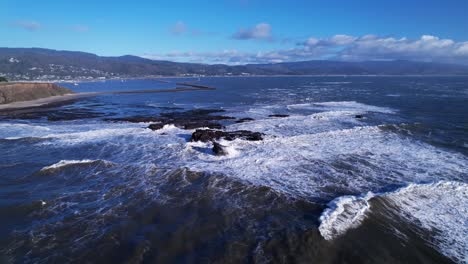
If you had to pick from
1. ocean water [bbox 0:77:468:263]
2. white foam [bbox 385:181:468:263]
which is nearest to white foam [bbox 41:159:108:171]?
ocean water [bbox 0:77:468:263]

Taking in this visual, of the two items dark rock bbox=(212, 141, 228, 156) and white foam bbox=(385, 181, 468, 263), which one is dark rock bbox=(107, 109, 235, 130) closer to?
dark rock bbox=(212, 141, 228, 156)

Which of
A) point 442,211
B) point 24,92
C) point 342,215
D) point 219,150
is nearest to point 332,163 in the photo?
point 442,211

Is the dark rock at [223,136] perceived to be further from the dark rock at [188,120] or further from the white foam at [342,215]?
the white foam at [342,215]

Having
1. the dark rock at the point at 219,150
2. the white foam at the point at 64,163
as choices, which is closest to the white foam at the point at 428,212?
the dark rock at the point at 219,150

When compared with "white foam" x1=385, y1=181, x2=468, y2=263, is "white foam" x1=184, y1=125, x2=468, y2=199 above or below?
below

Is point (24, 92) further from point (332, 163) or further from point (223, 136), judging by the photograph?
point (332, 163)

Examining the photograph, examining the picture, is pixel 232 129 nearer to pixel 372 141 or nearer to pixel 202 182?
pixel 372 141

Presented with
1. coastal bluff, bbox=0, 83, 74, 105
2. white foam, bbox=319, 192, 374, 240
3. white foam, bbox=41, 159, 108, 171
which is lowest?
coastal bluff, bbox=0, 83, 74, 105
